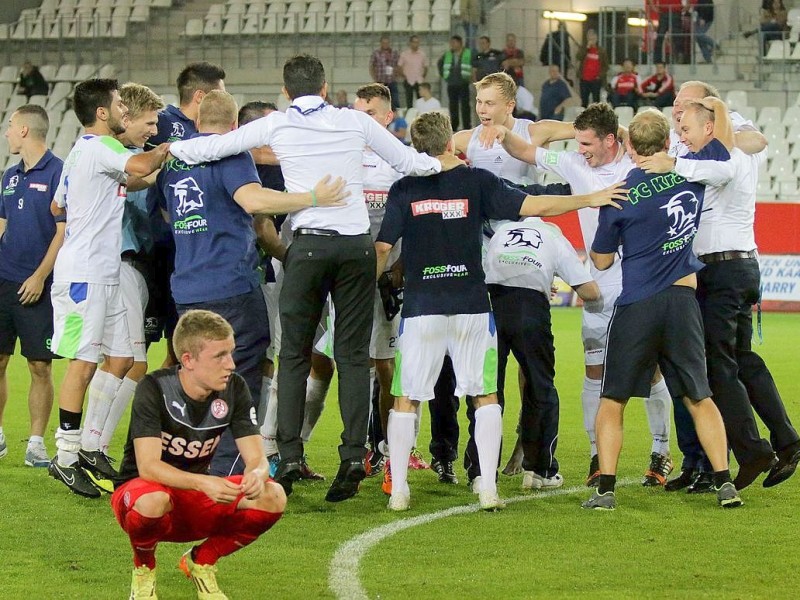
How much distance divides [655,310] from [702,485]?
1289mm

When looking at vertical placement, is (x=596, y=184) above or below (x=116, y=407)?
above

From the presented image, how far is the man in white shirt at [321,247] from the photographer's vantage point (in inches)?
286

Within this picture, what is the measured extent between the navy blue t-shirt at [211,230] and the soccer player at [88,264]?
582 millimetres

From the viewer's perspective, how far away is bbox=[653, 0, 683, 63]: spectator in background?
967 inches

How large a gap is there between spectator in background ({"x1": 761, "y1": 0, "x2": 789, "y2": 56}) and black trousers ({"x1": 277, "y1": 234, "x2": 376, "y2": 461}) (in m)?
19.2

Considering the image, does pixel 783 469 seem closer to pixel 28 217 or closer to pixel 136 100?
pixel 136 100

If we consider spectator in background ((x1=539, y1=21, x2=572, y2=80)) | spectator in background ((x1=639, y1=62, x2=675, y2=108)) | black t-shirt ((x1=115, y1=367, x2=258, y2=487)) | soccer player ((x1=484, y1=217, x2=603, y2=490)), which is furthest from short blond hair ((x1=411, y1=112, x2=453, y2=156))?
spectator in background ((x1=539, y1=21, x2=572, y2=80))

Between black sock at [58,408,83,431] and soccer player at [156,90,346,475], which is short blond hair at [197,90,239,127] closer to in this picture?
soccer player at [156,90,346,475]

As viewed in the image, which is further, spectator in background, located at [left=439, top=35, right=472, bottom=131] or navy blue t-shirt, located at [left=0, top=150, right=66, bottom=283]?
spectator in background, located at [left=439, top=35, right=472, bottom=131]

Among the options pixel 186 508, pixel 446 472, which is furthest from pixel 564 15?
pixel 186 508

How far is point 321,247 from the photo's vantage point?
7.25 meters

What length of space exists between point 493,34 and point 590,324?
19.7m

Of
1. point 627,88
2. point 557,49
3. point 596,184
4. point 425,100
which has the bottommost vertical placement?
point 596,184

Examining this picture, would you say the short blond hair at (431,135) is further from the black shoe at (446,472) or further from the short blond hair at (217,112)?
the black shoe at (446,472)
